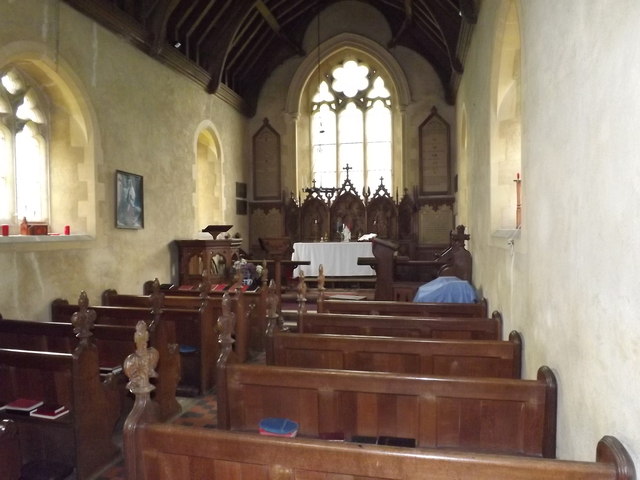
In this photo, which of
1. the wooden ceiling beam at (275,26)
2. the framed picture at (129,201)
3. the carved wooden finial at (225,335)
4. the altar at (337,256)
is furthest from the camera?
the altar at (337,256)

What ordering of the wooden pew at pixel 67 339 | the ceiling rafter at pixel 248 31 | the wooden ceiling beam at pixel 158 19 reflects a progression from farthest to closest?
the wooden ceiling beam at pixel 158 19 → the ceiling rafter at pixel 248 31 → the wooden pew at pixel 67 339

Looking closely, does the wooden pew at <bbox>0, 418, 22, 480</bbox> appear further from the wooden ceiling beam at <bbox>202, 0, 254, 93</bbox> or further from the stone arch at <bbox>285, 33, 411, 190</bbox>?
the stone arch at <bbox>285, 33, 411, 190</bbox>

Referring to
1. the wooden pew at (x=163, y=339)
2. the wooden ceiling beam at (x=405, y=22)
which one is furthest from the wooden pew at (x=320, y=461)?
the wooden ceiling beam at (x=405, y=22)

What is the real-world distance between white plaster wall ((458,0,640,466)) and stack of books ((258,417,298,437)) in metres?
1.10

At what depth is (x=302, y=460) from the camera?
1383 millimetres

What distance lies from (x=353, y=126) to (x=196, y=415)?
813cm

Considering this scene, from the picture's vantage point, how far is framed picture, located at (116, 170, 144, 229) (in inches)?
233

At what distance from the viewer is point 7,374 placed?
10.0 ft

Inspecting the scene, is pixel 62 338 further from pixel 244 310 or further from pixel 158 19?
pixel 158 19

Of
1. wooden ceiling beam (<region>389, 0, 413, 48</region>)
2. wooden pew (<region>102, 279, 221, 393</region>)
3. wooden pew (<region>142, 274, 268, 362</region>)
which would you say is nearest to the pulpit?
wooden pew (<region>142, 274, 268, 362</region>)

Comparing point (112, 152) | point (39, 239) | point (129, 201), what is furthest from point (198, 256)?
point (39, 239)

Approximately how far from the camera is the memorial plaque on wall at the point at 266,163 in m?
10.4

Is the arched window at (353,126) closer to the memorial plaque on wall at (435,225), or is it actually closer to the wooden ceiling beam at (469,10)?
the memorial plaque on wall at (435,225)

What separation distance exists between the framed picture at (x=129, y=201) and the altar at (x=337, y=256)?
10.0 ft
